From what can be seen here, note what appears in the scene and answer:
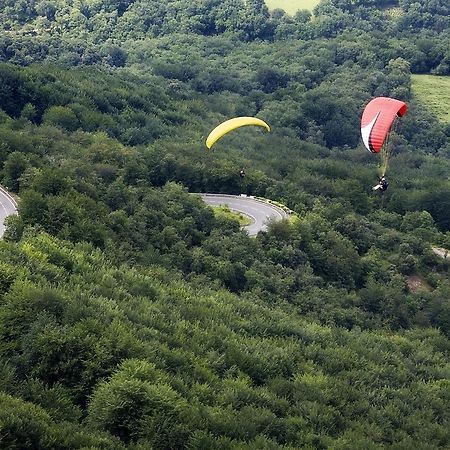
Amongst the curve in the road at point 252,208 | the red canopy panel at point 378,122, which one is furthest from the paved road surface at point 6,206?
the red canopy panel at point 378,122

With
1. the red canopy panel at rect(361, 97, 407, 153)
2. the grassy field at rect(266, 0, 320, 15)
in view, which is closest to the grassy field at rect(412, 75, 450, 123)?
the grassy field at rect(266, 0, 320, 15)

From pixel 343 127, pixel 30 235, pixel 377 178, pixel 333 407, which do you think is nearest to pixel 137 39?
pixel 343 127

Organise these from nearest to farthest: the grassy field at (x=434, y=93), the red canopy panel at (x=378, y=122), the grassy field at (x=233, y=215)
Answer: the red canopy panel at (x=378, y=122)
the grassy field at (x=233, y=215)
the grassy field at (x=434, y=93)

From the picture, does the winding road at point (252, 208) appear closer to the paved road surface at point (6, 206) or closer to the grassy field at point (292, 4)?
the paved road surface at point (6, 206)

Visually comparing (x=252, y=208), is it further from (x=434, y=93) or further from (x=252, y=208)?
(x=434, y=93)

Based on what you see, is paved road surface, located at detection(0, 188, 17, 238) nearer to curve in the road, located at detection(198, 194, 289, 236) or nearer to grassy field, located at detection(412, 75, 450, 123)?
curve in the road, located at detection(198, 194, 289, 236)

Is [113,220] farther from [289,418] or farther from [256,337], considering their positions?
[289,418]
